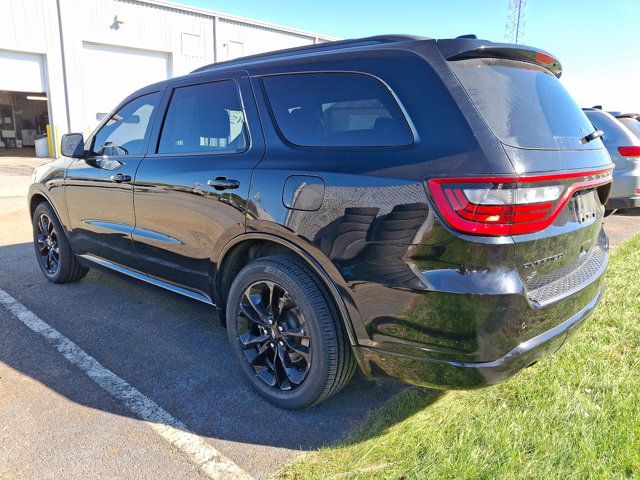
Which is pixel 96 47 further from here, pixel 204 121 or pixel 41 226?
pixel 204 121

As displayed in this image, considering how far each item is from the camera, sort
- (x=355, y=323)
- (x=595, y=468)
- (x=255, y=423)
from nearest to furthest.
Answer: (x=595, y=468) < (x=355, y=323) < (x=255, y=423)

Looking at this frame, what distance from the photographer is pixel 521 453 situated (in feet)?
7.01

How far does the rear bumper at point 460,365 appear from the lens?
1.95 metres

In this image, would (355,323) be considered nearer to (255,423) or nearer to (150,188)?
(255,423)

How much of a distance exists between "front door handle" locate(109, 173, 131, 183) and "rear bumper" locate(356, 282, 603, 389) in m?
2.18

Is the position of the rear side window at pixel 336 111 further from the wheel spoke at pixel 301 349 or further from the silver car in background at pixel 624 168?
the silver car in background at pixel 624 168

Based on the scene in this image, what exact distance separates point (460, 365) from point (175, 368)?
1.85 meters

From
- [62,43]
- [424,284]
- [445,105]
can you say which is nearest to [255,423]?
[424,284]

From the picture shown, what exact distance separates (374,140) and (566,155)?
2.85ft

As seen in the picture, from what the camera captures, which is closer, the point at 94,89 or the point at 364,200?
the point at 364,200

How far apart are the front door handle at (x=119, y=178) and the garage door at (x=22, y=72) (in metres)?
18.1

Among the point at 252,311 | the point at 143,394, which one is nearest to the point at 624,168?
the point at 252,311

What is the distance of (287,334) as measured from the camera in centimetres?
251

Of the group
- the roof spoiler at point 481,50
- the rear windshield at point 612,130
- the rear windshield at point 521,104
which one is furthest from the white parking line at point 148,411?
the rear windshield at point 612,130
